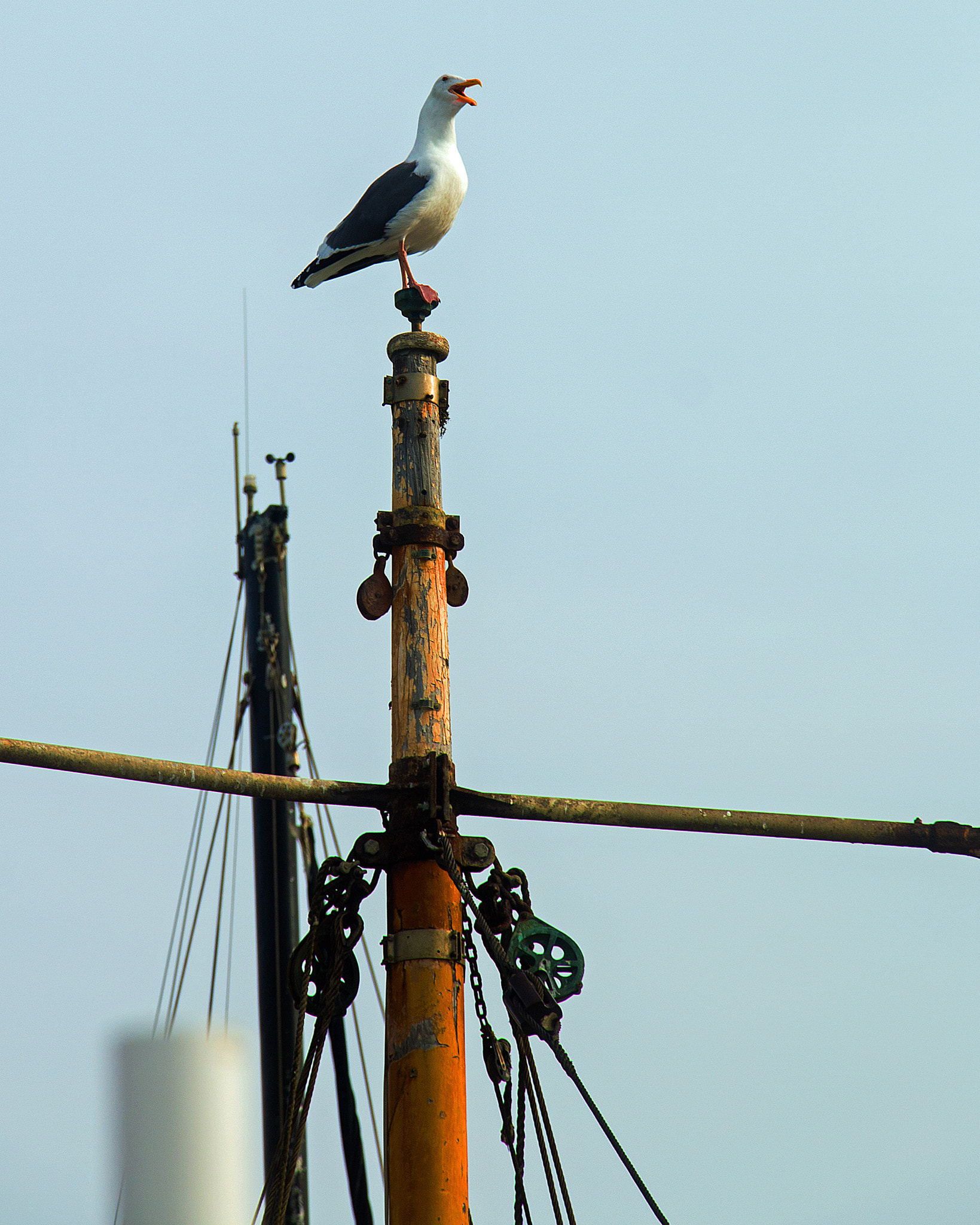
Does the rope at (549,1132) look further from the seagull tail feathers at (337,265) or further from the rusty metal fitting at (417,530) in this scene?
the seagull tail feathers at (337,265)

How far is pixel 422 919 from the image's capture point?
529cm

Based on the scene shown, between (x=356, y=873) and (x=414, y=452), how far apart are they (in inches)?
65.8

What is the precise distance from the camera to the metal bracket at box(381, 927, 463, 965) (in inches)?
206

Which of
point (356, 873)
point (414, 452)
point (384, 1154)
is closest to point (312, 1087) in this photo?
point (384, 1154)

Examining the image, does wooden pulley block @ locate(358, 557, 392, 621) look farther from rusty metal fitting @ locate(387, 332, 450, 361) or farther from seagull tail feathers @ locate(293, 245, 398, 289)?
seagull tail feathers @ locate(293, 245, 398, 289)

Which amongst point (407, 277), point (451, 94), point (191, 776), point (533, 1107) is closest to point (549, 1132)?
point (533, 1107)

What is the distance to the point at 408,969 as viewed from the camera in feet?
17.2

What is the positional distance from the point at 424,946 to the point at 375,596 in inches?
52.7

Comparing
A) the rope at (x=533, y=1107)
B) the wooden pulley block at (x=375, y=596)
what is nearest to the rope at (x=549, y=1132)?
the rope at (x=533, y=1107)

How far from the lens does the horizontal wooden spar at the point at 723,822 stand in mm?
5441

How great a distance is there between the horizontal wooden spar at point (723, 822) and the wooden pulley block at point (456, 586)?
0.91m

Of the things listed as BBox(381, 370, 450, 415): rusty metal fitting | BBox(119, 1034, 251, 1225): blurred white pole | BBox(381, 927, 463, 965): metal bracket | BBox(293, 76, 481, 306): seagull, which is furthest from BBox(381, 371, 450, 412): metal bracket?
BBox(119, 1034, 251, 1225): blurred white pole

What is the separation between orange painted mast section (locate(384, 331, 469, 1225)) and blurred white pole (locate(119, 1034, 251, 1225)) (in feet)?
7.84

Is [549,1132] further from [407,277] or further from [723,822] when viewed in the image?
[407,277]
